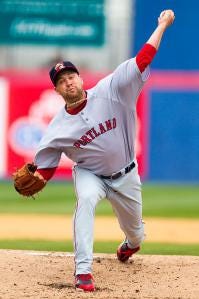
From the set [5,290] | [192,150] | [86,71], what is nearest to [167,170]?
[192,150]

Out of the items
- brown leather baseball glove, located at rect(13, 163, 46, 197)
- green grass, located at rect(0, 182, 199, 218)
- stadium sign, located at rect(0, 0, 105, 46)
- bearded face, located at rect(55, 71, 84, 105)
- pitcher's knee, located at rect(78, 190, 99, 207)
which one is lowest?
green grass, located at rect(0, 182, 199, 218)

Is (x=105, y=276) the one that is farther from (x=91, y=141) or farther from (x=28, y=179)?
(x=91, y=141)

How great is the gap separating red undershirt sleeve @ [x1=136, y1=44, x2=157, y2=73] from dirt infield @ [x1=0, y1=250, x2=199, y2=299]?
4.71 feet

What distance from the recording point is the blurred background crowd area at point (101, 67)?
14250mm

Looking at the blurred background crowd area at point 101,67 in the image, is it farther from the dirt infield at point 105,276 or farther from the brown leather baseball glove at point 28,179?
the brown leather baseball glove at point 28,179

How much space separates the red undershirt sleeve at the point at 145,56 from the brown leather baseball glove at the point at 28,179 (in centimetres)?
103

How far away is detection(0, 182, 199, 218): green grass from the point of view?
11.0 metres

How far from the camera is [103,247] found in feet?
27.3

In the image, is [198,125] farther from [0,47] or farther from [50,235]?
[50,235]

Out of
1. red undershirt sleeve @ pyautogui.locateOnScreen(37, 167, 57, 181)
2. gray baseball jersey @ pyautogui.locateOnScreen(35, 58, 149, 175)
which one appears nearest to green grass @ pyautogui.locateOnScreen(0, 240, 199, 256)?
red undershirt sleeve @ pyautogui.locateOnScreen(37, 167, 57, 181)

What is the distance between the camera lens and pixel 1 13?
15.4 m

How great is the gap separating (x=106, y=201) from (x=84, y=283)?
6.34 meters

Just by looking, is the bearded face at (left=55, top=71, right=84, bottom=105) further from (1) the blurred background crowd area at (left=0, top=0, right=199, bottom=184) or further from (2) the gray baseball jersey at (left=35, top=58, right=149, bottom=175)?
(1) the blurred background crowd area at (left=0, top=0, right=199, bottom=184)

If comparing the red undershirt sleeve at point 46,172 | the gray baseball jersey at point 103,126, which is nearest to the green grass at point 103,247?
the red undershirt sleeve at point 46,172
